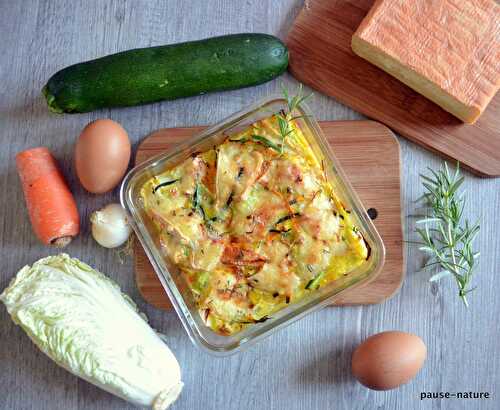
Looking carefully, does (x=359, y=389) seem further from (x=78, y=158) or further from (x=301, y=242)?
(x=78, y=158)

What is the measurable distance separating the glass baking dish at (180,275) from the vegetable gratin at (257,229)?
41 millimetres

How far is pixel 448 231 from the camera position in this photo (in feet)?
6.25

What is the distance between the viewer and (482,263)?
203cm

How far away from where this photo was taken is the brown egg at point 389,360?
1.84 meters

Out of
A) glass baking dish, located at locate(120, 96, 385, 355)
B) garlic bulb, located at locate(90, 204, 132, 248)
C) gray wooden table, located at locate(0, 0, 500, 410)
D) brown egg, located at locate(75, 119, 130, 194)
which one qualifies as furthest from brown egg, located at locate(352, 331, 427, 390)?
brown egg, located at locate(75, 119, 130, 194)

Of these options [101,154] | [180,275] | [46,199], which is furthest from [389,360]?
[46,199]

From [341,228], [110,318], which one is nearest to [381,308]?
[341,228]

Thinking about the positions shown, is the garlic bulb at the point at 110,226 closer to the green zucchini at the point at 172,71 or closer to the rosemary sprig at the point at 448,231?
the green zucchini at the point at 172,71

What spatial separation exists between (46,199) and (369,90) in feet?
4.11

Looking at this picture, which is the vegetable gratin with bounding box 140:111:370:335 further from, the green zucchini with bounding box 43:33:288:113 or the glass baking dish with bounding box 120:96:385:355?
the green zucchini with bounding box 43:33:288:113

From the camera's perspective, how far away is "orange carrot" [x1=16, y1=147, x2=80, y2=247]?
77.9 inches

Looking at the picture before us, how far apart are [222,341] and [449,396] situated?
0.88m

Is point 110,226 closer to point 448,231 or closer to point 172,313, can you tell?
point 172,313

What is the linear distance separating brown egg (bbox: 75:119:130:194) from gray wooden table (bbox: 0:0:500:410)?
13 cm
